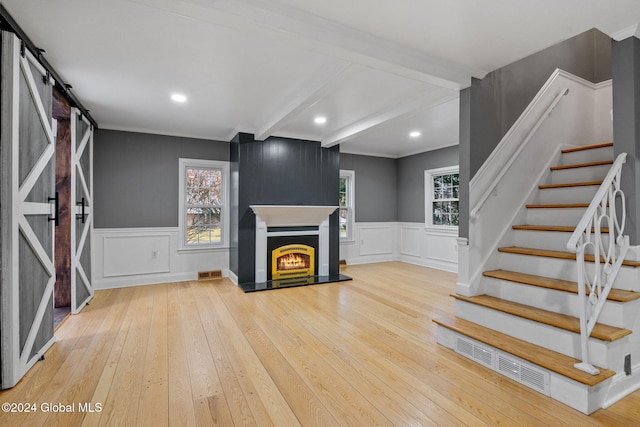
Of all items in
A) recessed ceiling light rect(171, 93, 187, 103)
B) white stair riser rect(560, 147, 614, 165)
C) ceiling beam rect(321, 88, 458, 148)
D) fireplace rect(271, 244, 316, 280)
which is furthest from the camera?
fireplace rect(271, 244, 316, 280)

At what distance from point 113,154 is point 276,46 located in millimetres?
3820

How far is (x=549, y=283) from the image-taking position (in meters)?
2.35

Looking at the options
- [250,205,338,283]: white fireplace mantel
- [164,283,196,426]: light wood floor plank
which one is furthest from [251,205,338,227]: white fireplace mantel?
[164,283,196,426]: light wood floor plank

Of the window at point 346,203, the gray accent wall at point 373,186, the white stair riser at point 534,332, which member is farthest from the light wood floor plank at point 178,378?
the gray accent wall at point 373,186

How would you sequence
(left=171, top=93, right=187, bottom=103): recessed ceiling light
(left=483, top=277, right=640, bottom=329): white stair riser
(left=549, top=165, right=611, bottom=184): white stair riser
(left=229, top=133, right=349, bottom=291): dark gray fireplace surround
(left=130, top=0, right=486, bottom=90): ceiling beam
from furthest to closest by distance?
(left=229, top=133, right=349, bottom=291): dark gray fireplace surround < (left=171, top=93, right=187, bottom=103): recessed ceiling light < (left=549, top=165, right=611, bottom=184): white stair riser < (left=483, top=277, right=640, bottom=329): white stair riser < (left=130, top=0, right=486, bottom=90): ceiling beam

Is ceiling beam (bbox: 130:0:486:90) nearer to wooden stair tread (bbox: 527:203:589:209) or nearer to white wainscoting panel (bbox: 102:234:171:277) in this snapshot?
wooden stair tread (bbox: 527:203:589:209)

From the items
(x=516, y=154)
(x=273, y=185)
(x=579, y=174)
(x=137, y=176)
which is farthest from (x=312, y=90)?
(x=137, y=176)

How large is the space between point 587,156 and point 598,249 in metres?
1.77

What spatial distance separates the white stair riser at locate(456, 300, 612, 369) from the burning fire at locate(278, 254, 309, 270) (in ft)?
10.3

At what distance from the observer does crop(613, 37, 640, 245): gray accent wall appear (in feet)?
7.04

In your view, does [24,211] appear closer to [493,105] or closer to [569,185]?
[493,105]

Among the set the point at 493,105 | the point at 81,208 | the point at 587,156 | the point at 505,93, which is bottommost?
the point at 81,208

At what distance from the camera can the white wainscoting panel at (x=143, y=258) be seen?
188 inches

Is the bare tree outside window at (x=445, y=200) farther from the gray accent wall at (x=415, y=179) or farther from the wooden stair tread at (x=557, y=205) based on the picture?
the wooden stair tread at (x=557, y=205)
